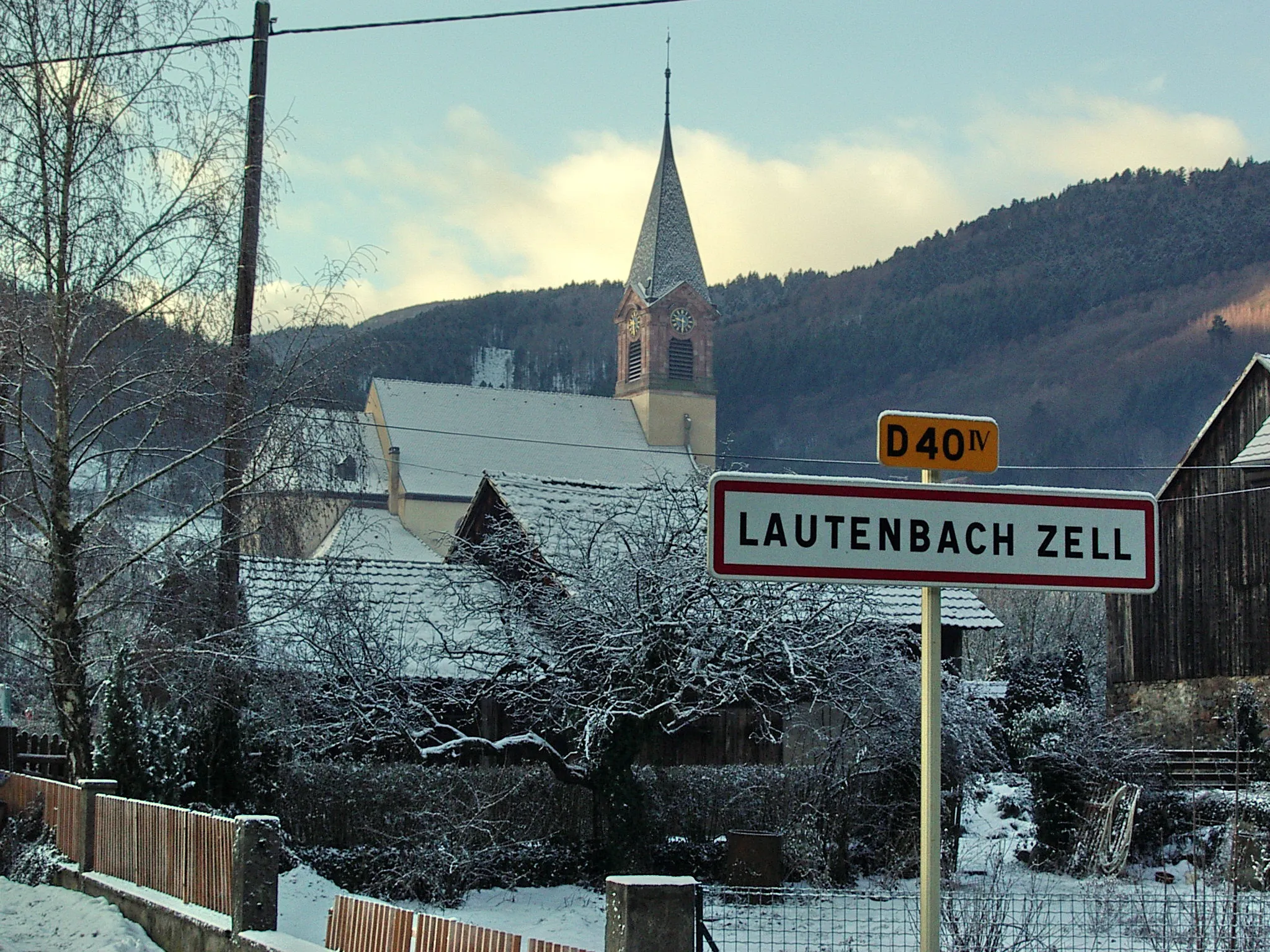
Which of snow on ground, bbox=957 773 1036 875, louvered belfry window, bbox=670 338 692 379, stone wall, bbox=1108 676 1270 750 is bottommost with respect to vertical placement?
snow on ground, bbox=957 773 1036 875

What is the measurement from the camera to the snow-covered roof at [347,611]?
1619 centimetres

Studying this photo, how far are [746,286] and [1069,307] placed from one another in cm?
3186

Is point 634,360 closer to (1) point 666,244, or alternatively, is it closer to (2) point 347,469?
(1) point 666,244

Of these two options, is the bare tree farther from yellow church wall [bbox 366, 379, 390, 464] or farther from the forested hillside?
the forested hillside

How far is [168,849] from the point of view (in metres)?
10.8

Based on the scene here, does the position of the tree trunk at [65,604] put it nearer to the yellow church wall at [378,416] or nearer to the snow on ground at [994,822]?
the snow on ground at [994,822]

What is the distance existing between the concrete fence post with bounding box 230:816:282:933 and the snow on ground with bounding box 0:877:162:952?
1785mm

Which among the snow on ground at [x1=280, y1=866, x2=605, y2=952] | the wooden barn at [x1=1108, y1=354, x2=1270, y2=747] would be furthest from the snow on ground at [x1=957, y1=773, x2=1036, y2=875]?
the wooden barn at [x1=1108, y1=354, x2=1270, y2=747]

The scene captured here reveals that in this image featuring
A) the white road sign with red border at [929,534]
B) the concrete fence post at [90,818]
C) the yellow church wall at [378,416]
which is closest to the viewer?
the white road sign with red border at [929,534]

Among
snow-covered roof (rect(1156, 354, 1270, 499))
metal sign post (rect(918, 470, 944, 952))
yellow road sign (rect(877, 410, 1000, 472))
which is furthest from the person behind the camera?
snow-covered roof (rect(1156, 354, 1270, 499))

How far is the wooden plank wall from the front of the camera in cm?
2750

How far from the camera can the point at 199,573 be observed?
51.2ft

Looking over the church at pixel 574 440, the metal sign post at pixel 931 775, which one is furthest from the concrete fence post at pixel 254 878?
the church at pixel 574 440

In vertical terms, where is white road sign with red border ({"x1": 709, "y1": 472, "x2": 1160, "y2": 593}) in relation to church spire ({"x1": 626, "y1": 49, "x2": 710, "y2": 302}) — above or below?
below
